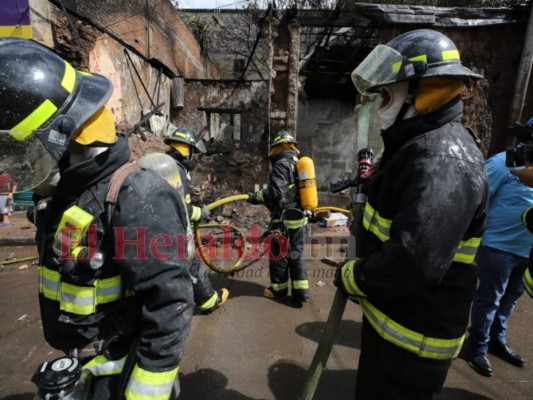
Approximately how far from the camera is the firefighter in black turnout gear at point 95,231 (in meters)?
1.15

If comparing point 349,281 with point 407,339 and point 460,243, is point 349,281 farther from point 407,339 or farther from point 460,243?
point 460,243

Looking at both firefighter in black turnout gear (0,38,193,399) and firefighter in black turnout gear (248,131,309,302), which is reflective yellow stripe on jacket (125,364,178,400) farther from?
firefighter in black turnout gear (248,131,309,302)

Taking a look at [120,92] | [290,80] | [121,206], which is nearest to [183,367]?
[121,206]

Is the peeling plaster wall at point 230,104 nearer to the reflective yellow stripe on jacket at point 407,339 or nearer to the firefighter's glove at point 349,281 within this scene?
the firefighter's glove at point 349,281

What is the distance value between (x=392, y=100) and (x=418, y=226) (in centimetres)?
74

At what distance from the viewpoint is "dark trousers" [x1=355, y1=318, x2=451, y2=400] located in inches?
55.8

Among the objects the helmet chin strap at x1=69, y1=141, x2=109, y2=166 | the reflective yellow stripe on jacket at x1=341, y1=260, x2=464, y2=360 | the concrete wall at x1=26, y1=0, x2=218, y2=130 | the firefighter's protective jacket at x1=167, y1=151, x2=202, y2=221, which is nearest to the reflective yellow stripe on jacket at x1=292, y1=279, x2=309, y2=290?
the firefighter's protective jacket at x1=167, y1=151, x2=202, y2=221

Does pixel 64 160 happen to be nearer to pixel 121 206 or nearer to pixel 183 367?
pixel 121 206

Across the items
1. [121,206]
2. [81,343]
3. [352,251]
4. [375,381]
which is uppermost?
[121,206]

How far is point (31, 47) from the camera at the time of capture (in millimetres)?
1192

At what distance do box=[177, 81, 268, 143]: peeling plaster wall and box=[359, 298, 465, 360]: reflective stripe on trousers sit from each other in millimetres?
8670

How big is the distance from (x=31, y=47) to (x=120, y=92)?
831 centimetres

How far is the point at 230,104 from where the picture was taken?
1068cm

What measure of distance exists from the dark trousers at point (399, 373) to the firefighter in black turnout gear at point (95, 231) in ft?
3.23
